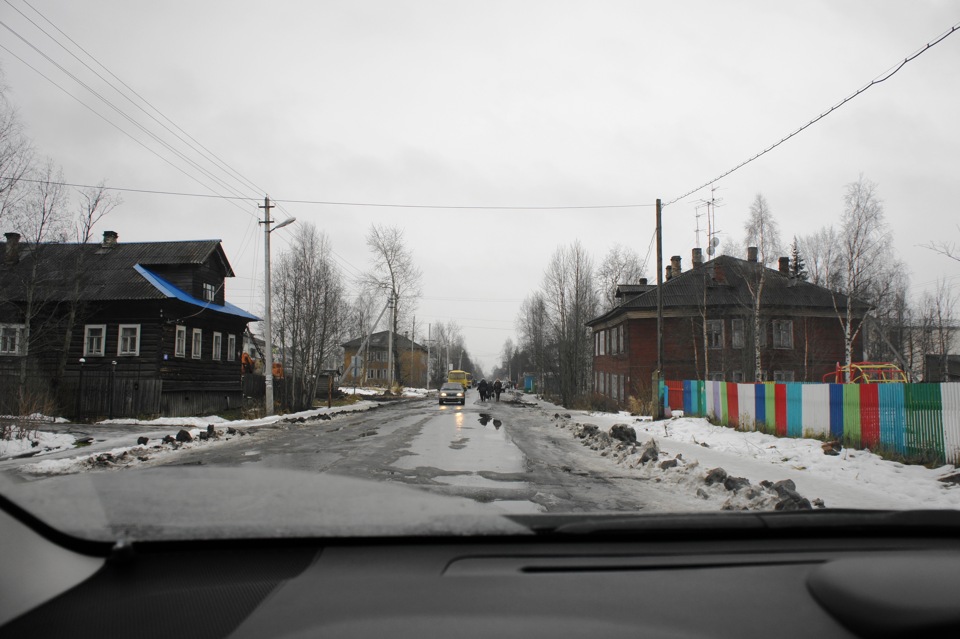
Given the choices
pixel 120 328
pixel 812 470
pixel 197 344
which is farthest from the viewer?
pixel 197 344

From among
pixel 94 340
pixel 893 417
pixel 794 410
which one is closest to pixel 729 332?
pixel 794 410

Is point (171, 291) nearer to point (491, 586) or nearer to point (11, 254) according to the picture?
point (11, 254)

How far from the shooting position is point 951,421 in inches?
391

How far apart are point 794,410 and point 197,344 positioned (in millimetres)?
26654

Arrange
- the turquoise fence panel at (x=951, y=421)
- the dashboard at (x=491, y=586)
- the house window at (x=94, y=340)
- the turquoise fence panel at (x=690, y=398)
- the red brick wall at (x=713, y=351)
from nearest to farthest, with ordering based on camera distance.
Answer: the dashboard at (x=491, y=586) → the turquoise fence panel at (x=951, y=421) → the turquoise fence panel at (x=690, y=398) → the house window at (x=94, y=340) → the red brick wall at (x=713, y=351)

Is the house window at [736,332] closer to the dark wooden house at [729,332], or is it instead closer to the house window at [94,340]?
the dark wooden house at [729,332]

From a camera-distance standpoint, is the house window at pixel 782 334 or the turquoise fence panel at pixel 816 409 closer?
the turquoise fence panel at pixel 816 409

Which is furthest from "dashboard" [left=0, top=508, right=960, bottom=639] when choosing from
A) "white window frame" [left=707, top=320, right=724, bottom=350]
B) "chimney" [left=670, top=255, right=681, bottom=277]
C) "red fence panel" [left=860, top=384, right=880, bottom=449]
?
"chimney" [left=670, top=255, right=681, bottom=277]

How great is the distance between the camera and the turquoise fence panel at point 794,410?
14438 mm

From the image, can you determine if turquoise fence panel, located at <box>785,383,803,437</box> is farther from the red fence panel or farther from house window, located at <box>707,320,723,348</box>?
house window, located at <box>707,320,723,348</box>

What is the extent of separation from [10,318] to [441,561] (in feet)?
100

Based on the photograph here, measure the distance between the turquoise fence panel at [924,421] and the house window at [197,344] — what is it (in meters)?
28.6

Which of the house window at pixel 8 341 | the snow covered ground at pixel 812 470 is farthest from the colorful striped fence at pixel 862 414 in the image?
the house window at pixel 8 341

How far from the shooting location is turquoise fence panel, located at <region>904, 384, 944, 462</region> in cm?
1016
